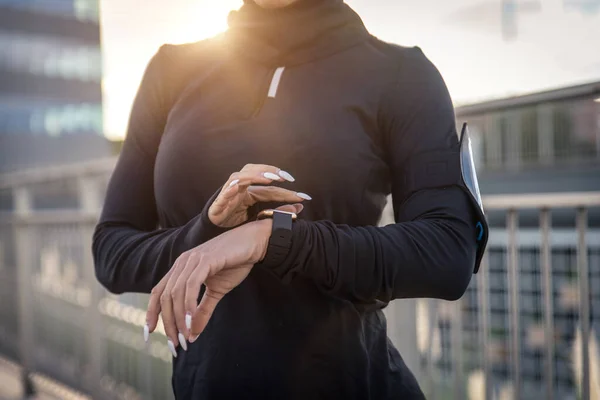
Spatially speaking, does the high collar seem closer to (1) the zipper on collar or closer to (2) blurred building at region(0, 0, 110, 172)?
(1) the zipper on collar

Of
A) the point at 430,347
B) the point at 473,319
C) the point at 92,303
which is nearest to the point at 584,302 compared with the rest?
the point at 473,319

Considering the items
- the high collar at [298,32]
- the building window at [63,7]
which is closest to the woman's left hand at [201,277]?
the high collar at [298,32]

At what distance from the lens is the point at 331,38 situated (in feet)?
3.92

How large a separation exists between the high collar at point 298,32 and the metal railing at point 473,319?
93 cm

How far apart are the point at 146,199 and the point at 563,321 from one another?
151 cm

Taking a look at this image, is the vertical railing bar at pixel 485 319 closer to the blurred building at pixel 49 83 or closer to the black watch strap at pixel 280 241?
the black watch strap at pixel 280 241

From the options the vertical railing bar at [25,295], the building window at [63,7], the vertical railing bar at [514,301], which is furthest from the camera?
the building window at [63,7]

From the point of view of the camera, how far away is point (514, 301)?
6.88ft

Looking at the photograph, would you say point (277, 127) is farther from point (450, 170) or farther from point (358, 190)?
point (450, 170)

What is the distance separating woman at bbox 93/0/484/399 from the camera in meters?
1.01

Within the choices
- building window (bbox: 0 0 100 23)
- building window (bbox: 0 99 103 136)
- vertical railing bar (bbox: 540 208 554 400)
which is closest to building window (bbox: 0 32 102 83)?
building window (bbox: 0 0 100 23)

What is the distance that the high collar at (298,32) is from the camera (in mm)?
1177

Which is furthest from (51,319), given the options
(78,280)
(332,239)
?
(332,239)

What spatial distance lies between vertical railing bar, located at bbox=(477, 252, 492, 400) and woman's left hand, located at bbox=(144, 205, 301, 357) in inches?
55.3
